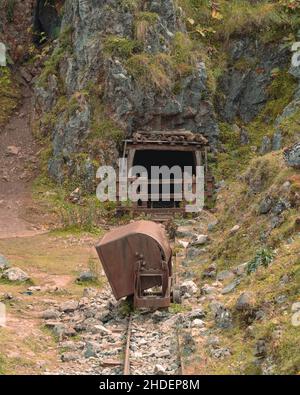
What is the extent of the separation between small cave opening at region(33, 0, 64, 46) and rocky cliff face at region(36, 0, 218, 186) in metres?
6.74

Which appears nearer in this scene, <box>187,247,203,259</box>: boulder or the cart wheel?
the cart wheel

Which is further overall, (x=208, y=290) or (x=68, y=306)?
(x=68, y=306)

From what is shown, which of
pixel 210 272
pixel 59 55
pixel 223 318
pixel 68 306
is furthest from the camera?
pixel 59 55

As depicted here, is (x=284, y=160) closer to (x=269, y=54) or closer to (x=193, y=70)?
(x=193, y=70)

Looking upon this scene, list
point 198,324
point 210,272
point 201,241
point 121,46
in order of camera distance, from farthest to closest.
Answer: point 121,46, point 201,241, point 210,272, point 198,324

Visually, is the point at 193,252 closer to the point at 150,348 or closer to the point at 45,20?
the point at 150,348

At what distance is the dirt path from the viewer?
23.6 m

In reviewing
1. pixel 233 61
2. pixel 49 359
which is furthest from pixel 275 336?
pixel 233 61

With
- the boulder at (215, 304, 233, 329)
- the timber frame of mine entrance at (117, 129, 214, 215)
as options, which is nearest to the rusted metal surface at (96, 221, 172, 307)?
the boulder at (215, 304, 233, 329)

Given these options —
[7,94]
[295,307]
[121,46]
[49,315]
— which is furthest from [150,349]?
[7,94]

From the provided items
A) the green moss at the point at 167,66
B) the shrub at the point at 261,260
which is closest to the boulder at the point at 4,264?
the shrub at the point at 261,260

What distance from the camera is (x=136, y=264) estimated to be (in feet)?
41.7

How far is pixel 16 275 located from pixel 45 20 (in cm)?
2535

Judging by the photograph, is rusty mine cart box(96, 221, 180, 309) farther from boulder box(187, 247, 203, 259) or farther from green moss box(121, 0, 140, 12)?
green moss box(121, 0, 140, 12)
